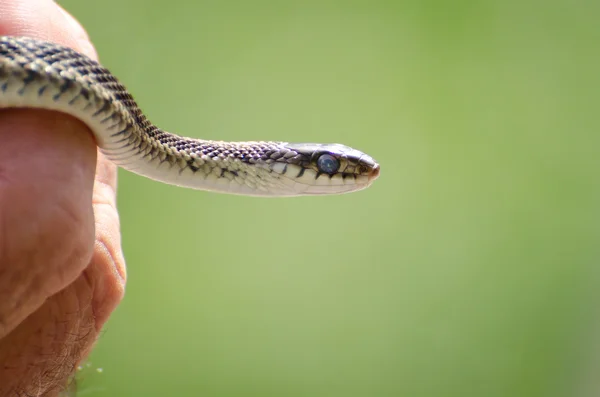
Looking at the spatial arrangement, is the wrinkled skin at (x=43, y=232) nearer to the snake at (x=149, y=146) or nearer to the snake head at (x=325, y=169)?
the snake at (x=149, y=146)

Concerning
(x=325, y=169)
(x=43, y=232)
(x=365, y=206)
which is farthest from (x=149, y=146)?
(x=365, y=206)

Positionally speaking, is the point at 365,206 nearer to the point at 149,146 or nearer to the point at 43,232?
the point at 149,146

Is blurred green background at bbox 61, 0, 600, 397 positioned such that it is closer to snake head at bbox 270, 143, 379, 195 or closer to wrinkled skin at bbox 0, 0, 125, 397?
snake head at bbox 270, 143, 379, 195

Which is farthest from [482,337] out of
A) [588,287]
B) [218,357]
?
[218,357]

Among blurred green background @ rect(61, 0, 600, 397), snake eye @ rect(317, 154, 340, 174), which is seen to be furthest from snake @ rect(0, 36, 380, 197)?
blurred green background @ rect(61, 0, 600, 397)

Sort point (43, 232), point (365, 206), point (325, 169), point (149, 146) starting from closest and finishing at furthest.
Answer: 1. point (43, 232)
2. point (149, 146)
3. point (325, 169)
4. point (365, 206)

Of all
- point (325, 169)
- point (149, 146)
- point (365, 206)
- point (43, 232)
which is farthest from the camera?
point (365, 206)

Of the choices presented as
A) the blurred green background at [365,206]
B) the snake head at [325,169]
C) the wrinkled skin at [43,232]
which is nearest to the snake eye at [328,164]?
the snake head at [325,169]
